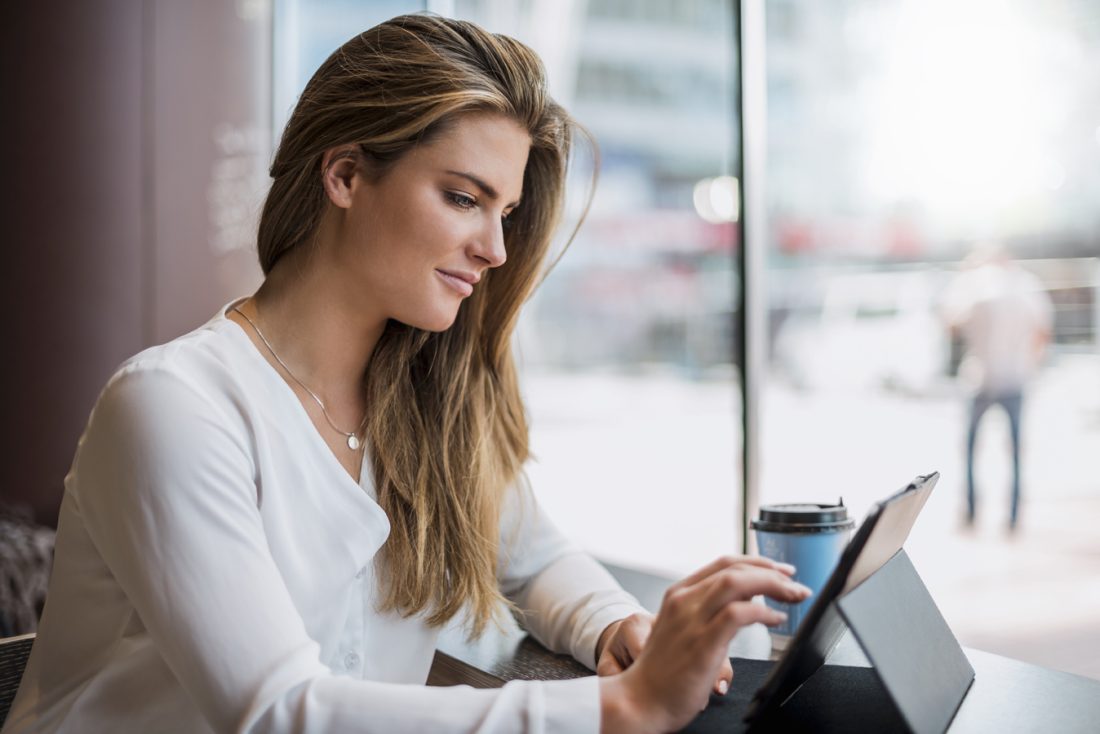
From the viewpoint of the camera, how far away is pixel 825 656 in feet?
3.34

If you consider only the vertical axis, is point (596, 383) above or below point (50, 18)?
below

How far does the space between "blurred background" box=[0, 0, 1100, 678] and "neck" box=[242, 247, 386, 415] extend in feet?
5.55

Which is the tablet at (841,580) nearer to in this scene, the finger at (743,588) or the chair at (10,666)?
the finger at (743,588)

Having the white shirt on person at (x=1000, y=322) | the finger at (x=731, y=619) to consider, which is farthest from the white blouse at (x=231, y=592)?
the white shirt on person at (x=1000, y=322)

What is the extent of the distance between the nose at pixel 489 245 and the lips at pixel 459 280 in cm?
2

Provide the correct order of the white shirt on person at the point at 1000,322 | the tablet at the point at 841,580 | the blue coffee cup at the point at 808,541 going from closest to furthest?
the tablet at the point at 841,580
the blue coffee cup at the point at 808,541
the white shirt on person at the point at 1000,322

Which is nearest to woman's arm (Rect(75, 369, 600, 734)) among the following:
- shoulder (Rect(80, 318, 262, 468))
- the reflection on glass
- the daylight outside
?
shoulder (Rect(80, 318, 262, 468))

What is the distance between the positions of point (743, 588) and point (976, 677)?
41 cm

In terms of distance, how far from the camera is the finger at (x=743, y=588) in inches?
31.2

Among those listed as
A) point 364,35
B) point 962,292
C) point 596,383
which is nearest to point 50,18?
point 364,35

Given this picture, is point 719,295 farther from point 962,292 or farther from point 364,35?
point 364,35

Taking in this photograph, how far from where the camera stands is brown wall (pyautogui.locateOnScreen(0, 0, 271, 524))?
12.0ft

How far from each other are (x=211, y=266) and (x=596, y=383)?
13.0 ft

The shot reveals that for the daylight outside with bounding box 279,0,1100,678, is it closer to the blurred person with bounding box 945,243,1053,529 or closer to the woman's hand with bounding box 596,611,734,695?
the blurred person with bounding box 945,243,1053,529
